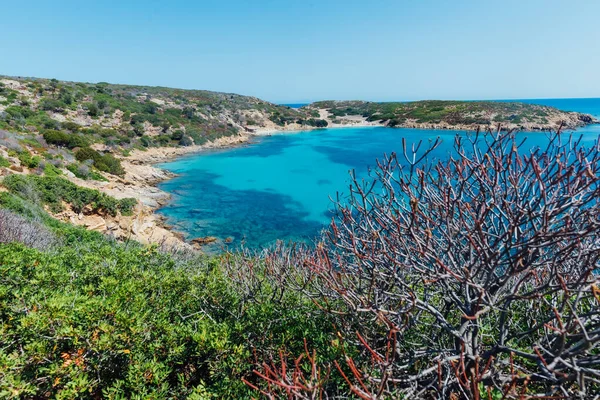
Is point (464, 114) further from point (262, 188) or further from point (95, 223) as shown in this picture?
point (95, 223)

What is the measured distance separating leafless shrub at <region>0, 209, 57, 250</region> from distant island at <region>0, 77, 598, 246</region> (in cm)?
526

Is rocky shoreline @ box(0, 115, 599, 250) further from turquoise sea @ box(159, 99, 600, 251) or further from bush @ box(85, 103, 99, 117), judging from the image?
bush @ box(85, 103, 99, 117)

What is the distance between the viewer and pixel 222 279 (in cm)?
573

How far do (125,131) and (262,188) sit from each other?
21156 millimetres

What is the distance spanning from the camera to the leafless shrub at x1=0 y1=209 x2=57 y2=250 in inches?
321

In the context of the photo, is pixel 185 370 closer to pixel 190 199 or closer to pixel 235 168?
pixel 190 199

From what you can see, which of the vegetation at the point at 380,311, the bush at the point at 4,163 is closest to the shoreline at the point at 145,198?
the vegetation at the point at 380,311

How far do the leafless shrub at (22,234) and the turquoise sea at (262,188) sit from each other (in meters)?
7.76

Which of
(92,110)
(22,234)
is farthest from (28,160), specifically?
(92,110)

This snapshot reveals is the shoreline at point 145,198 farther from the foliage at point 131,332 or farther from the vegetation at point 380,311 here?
the vegetation at point 380,311

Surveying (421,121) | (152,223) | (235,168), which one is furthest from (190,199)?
(421,121)

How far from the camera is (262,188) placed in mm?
28922

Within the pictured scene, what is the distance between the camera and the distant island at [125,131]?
1684 cm

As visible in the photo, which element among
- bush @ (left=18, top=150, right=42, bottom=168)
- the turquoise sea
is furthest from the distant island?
the turquoise sea
